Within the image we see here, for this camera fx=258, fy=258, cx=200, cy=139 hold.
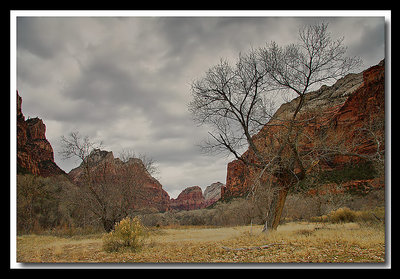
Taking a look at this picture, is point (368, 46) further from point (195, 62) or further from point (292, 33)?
point (195, 62)

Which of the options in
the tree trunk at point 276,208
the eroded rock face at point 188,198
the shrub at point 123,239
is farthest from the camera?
the eroded rock face at point 188,198

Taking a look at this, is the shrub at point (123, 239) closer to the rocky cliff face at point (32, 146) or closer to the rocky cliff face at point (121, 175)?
the rocky cliff face at point (32, 146)

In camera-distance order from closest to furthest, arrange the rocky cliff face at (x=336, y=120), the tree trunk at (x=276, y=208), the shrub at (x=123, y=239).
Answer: the shrub at (x=123, y=239)
the rocky cliff face at (x=336, y=120)
the tree trunk at (x=276, y=208)

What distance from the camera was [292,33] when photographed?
7695 mm

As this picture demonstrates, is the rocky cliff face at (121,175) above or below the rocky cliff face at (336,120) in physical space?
below

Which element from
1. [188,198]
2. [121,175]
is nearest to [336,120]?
[121,175]

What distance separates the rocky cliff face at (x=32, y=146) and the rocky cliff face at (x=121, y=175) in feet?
4.79

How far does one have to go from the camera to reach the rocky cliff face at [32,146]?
7.15 m

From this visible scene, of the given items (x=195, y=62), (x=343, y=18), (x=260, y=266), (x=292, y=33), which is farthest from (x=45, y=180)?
(x=343, y=18)

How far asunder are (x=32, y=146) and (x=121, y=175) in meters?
6.46

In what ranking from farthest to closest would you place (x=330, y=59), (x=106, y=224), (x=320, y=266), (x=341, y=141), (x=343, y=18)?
1. (x=106, y=224)
2. (x=341, y=141)
3. (x=330, y=59)
4. (x=343, y=18)
5. (x=320, y=266)

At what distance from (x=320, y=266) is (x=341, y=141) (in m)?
Result: 5.08

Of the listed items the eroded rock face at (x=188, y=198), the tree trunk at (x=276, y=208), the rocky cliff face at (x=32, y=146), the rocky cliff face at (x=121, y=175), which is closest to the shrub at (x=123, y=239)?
the rocky cliff face at (x=32, y=146)

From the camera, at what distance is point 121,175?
1535 cm
